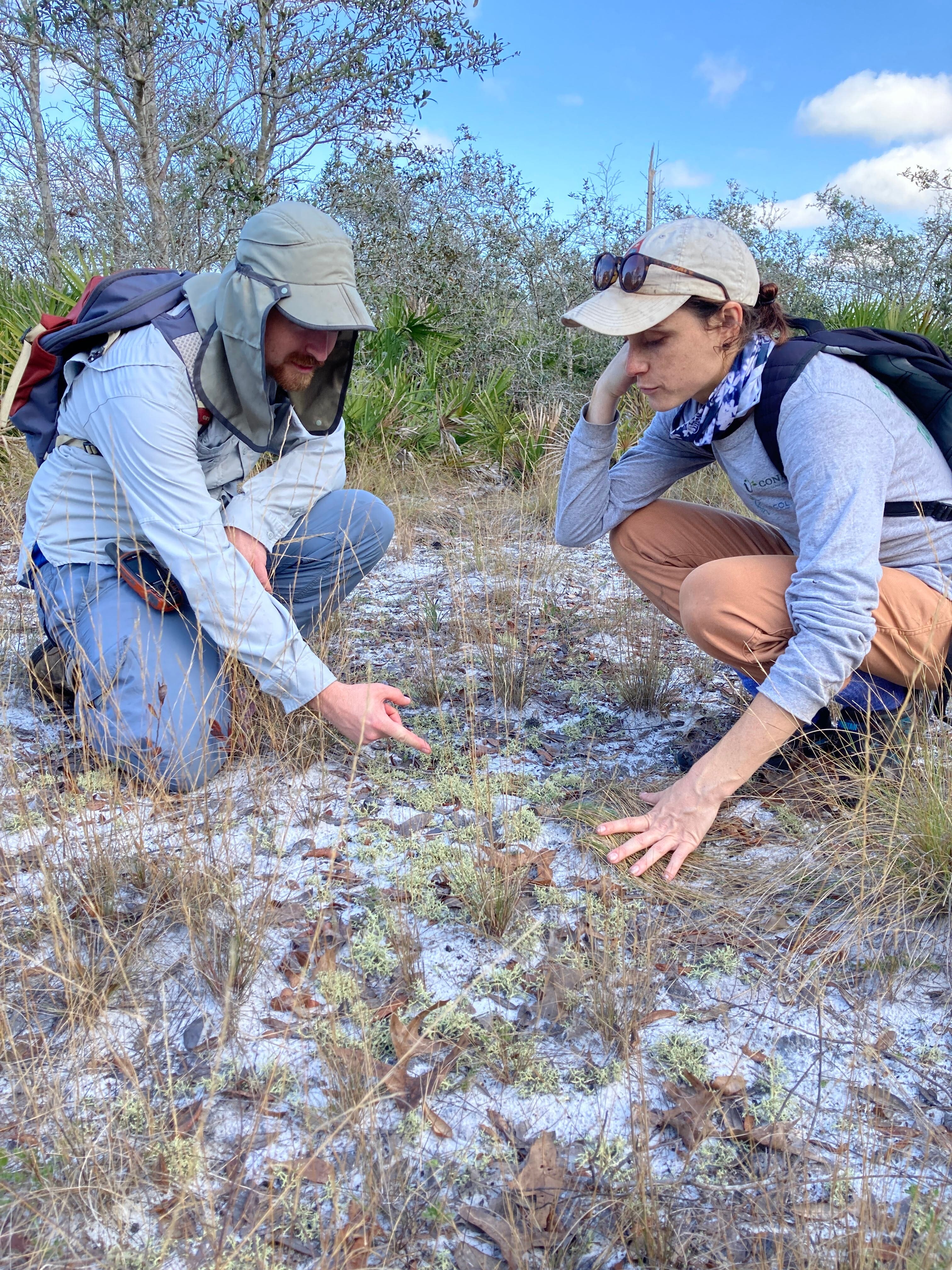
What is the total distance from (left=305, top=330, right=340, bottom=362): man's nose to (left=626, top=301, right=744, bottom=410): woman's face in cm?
93

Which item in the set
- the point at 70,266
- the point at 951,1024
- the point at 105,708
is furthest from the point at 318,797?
the point at 70,266

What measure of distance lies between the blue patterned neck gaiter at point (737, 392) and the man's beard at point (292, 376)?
1.28m

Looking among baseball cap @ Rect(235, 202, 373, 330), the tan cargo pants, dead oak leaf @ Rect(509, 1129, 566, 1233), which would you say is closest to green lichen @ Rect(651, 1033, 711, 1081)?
dead oak leaf @ Rect(509, 1129, 566, 1233)

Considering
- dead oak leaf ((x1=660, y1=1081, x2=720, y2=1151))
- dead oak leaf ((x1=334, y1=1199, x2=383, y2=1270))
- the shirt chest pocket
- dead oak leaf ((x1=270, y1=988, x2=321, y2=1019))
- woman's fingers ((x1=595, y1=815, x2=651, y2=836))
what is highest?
the shirt chest pocket

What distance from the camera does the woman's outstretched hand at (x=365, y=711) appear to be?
8.30 feet

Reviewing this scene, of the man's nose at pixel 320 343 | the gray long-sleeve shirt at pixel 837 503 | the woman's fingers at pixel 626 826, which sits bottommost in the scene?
the woman's fingers at pixel 626 826

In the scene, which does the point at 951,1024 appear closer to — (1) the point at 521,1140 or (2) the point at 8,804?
(1) the point at 521,1140

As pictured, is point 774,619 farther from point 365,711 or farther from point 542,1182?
point 542,1182

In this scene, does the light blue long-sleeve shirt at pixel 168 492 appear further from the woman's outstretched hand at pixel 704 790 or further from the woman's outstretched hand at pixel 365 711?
the woman's outstretched hand at pixel 704 790

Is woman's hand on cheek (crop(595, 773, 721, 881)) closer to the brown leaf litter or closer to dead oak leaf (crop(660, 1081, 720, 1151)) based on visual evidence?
dead oak leaf (crop(660, 1081, 720, 1151))

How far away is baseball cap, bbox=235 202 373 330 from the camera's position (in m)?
2.52

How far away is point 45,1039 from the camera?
167 centimetres

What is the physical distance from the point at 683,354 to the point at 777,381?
278 mm

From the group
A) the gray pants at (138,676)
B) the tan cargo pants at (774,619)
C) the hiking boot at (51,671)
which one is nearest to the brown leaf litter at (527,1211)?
the gray pants at (138,676)
